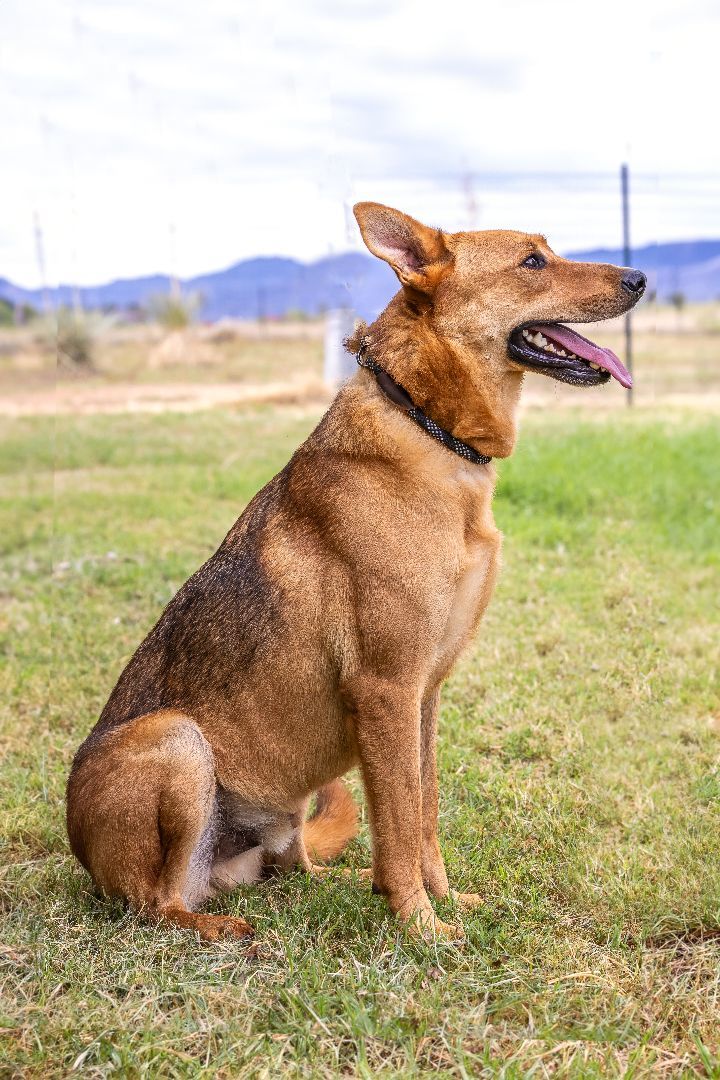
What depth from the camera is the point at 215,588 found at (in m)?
3.90

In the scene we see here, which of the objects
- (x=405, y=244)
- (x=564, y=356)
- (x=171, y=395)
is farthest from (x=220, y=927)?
(x=171, y=395)

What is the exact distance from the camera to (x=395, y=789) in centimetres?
359

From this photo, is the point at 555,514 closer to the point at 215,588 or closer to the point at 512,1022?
the point at 215,588

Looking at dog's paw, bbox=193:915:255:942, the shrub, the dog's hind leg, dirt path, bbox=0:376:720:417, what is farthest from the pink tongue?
the shrub

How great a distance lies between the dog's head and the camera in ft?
12.1

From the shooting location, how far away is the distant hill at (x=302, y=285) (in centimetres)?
883

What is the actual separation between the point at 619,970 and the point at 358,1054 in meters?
0.91

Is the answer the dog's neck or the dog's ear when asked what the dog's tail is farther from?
the dog's ear

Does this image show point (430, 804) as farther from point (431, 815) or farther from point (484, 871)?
point (484, 871)

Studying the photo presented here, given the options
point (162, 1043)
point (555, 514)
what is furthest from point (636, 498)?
point (162, 1043)

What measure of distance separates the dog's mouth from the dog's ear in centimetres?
34

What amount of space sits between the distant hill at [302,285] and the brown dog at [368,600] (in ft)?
2.07

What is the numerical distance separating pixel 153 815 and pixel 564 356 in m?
1.97

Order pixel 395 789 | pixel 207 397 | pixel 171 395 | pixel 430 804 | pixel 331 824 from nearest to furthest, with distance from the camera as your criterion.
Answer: pixel 395 789, pixel 430 804, pixel 331 824, pixel 207 397, pixel 171 395
